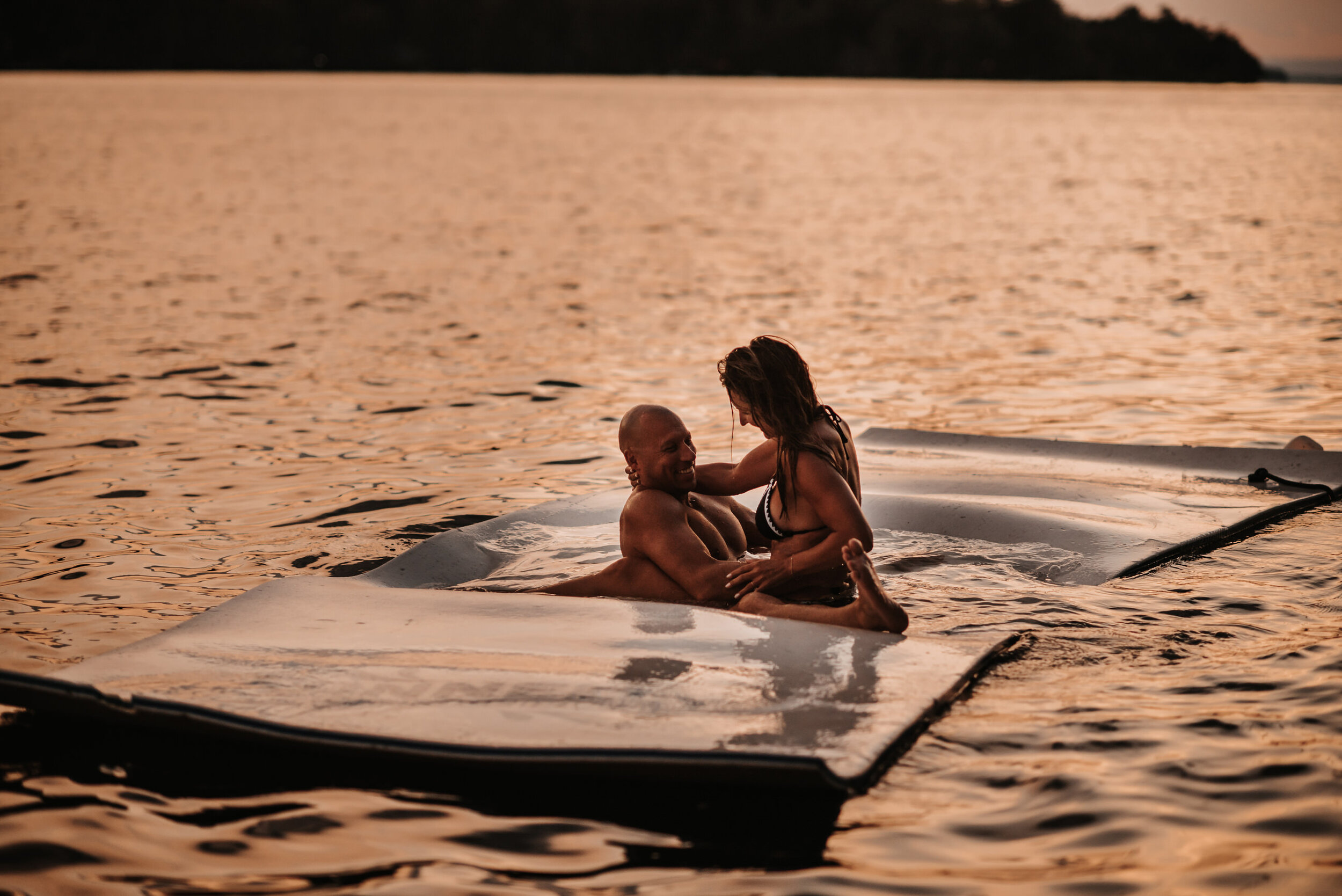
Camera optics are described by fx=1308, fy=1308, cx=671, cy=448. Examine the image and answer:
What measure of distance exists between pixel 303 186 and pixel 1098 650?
28029mm

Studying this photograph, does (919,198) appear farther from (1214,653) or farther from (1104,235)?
(1214,653)

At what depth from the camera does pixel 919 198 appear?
30.5 metres

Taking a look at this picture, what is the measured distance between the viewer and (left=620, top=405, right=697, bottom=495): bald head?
519 centimetres

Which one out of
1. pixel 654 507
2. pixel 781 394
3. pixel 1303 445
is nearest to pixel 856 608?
pixel 781 394

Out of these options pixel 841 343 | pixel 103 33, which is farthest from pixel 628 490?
pixel 103 33

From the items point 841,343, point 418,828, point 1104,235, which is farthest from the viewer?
point 1104,235

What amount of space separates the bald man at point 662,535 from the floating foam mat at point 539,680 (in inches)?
11.2

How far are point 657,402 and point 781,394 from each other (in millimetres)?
5905

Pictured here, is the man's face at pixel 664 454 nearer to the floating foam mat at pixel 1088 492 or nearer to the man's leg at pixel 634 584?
the man's leg at pixel 634 584

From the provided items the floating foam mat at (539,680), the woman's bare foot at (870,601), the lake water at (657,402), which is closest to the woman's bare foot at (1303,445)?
the lake water at (657,402)

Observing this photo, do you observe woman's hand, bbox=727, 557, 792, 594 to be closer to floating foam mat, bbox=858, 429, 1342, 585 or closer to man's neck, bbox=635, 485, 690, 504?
man's neck, bbox=635, 485, 690, 504

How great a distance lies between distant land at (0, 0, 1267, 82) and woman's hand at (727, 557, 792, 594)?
103930 mm

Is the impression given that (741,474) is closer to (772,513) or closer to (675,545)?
(772,513)

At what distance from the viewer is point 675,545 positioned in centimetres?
532
